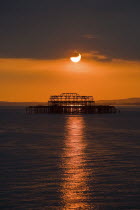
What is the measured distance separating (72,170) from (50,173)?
142 cm

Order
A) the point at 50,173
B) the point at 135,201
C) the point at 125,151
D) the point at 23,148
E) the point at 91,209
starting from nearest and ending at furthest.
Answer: the point at 91,209 < the point at 135,201 < the point at 50,173 < the point at 125,151 < the point at 23,148

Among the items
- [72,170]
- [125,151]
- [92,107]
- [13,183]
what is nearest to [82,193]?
[13,183]

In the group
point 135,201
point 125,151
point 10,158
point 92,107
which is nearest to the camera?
point 135,201

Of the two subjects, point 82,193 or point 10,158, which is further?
point 10,158

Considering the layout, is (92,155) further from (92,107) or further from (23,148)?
(92,107)

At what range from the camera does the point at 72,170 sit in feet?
64.7

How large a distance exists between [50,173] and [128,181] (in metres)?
4.03

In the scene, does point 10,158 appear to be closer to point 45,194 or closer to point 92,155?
point 92,155

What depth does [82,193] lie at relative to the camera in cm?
1502

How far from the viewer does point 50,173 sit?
1881cm

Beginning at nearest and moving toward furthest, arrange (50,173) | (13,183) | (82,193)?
(82,193)
(13,183)
(50,173)

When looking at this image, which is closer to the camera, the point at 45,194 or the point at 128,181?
the point at 45,194

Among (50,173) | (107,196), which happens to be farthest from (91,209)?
(50,173)

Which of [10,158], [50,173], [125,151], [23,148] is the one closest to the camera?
[50,173]
